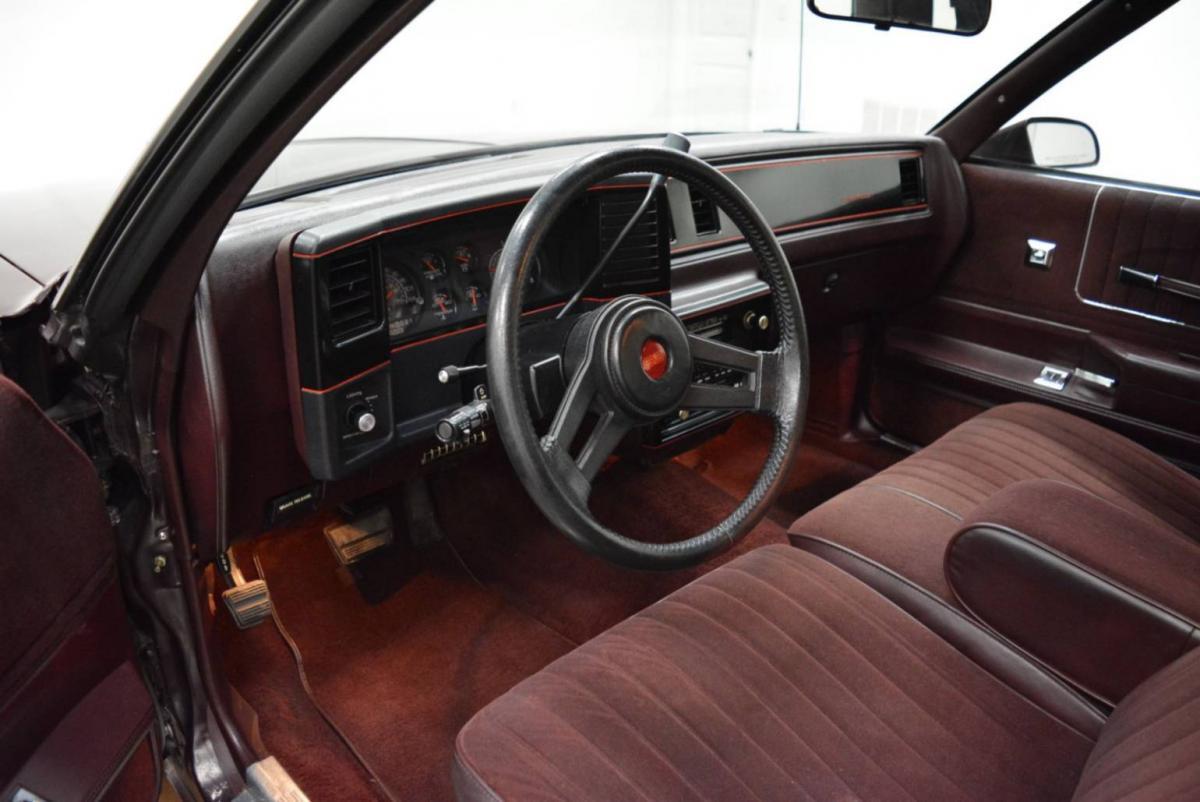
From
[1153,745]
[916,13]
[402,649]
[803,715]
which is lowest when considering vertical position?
[402,649]

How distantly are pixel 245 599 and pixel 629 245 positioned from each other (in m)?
1.01

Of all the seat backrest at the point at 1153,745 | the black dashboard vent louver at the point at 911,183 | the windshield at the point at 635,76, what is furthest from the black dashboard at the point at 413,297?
the black dashboard vent louver at the point at 911,183

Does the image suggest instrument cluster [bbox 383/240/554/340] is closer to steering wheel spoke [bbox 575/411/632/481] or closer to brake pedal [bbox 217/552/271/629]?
steering wheel spoke [bbox 575/411/632/481]

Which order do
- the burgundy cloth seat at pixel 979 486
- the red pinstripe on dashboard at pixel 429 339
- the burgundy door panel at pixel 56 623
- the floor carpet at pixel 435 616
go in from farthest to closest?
the floor carpet at pixel 435 616 < the burgundy cloth seat at pixel 979 486 < the red pinstripe on dashboard at pixel 429 339 < the burgundy door panel at pixel 56 623

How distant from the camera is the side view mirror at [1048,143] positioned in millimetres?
2596

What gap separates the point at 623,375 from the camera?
4.49 feet

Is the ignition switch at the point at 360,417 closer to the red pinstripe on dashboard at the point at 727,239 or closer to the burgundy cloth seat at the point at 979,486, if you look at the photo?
the red pinstripe on dashboard at the point at 727,239

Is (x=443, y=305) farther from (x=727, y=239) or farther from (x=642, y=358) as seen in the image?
(x=727, y=239)

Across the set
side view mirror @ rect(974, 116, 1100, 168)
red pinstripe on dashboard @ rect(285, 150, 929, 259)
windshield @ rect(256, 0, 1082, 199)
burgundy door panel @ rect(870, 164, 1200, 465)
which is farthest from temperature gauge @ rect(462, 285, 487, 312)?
side view mirror @ rect(974, 116, 1100, 168)

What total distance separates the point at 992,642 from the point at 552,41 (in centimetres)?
612

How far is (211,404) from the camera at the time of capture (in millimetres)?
1411

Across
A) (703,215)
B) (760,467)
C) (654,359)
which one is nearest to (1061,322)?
(760,467)

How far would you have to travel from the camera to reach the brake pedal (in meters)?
1.89

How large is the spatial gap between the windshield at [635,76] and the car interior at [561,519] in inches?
7.8
